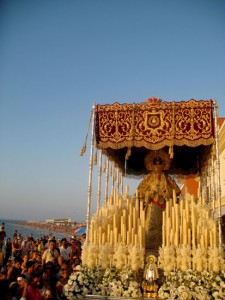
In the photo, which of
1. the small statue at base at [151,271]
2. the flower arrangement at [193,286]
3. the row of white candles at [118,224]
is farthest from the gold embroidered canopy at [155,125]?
the flower arrangement at [193,286]

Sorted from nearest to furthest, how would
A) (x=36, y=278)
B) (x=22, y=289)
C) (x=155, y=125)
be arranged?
(x=22, y=289)
(x=36, y=278)
(x=155, y=125)

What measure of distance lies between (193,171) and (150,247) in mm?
4214

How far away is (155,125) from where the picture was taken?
8375 millimetres

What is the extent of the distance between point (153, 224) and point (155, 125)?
264cm

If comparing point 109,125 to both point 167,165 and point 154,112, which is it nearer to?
point 154,112

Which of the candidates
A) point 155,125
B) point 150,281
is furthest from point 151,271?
point 155,125

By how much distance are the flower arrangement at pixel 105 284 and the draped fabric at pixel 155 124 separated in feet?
9.85

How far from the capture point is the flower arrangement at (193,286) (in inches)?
254

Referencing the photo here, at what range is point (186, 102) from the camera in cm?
831

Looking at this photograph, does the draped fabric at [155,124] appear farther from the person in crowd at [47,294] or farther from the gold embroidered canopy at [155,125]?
the person in crowd at [47,294]

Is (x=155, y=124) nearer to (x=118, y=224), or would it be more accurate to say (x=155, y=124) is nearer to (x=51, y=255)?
(x=118, y=224)

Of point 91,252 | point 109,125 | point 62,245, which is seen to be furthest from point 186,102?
point 62,245

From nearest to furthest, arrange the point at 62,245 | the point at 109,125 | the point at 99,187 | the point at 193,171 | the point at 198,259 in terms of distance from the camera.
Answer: the point at 198,259
the point at 109,125
the point at 99,187
the point at 62,245
the point at 193,171

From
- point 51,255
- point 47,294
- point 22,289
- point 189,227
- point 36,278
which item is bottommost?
point 47,294
